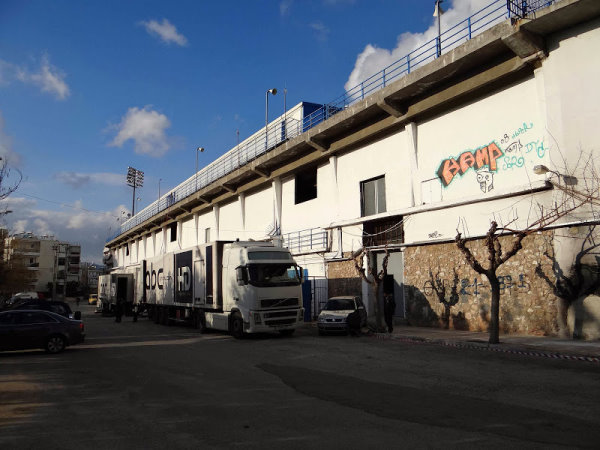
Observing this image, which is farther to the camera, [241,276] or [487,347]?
[241,276]

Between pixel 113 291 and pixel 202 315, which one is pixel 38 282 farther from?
pixel 202 315

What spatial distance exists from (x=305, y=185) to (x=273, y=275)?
14.5 metres

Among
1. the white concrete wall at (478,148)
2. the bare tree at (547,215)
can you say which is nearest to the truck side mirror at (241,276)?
the bare tree at (547,215)

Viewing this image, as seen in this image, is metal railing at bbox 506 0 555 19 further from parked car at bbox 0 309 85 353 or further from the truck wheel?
parked car at bbox 0 309 85 353

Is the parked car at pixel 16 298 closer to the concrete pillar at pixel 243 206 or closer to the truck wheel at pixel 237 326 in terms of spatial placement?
the concrete pillar at pixel 243 206

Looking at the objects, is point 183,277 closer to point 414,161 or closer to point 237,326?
point 237,326

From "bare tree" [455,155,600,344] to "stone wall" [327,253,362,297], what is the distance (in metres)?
9.69

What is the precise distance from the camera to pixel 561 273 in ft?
51.0

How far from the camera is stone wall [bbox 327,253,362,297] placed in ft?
81.6

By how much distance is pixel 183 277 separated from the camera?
2323 centimetres

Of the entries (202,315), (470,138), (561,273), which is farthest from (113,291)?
(561,273)

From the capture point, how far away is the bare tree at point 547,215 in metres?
14.5

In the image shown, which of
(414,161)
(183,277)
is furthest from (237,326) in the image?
(414,161)

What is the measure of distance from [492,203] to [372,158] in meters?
7.79
